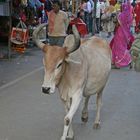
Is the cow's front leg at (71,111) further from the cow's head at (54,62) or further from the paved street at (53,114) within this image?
the paved street at (53,114)

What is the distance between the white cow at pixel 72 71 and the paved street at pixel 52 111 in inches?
14.0

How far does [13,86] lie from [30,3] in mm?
7264

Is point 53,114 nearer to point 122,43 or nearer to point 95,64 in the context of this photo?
point 95,64

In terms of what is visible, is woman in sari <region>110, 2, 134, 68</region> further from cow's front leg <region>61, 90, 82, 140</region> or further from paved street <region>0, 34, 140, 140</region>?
cow's front leg <region>61, 90, 82, 140</region>

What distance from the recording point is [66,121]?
17.8 ft

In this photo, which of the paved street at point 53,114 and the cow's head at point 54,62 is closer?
the cow's head at point 54,62

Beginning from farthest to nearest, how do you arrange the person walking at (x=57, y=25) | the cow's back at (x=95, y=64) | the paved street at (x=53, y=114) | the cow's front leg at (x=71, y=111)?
the person walking at (x=57, y=25)
the paved street at (x=53, y=114)
the cow's back at (x=95, y=64)
the cow's front leg at (x=71, y=111)

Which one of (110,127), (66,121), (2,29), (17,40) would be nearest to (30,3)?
(2,29)

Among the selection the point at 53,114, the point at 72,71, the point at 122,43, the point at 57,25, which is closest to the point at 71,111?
the point at 72,71

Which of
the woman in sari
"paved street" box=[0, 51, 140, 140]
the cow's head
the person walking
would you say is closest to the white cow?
the cow's head

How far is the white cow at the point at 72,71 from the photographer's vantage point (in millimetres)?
5320

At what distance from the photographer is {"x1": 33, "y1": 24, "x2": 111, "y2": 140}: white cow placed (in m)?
5.32

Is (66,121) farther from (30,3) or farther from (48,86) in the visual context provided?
(30,3)

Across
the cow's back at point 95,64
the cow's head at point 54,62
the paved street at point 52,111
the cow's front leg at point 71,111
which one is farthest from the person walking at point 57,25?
the cow's head at point 54,62
